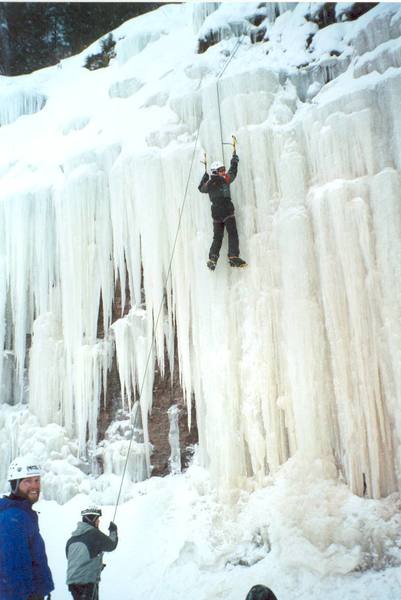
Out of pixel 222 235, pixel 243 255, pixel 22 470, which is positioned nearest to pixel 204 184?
pixel 222 235

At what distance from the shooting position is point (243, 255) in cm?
478

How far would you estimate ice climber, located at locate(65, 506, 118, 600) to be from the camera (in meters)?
3.28

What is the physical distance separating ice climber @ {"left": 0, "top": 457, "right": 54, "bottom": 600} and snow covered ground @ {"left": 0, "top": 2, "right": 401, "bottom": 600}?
81.1 inches

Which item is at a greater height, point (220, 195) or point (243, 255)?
point (220, 195)

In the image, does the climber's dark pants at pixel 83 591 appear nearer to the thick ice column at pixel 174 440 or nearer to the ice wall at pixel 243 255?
the ice wall at pixel 243 255

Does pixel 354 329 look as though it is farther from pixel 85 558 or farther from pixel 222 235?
pixel 85 558

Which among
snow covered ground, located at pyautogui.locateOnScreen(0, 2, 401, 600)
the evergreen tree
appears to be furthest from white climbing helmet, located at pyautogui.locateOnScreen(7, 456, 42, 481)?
the evergreen tree

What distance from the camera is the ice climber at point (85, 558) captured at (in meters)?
3.28

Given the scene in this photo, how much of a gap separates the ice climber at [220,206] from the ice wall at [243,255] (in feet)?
0.72

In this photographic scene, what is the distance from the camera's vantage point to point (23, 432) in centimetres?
556

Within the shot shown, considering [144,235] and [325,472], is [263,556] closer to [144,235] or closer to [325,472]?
[325,472]

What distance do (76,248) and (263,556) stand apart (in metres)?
3.36

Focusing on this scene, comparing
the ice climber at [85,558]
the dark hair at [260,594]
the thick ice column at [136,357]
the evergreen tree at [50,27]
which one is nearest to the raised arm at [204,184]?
the thick ice column at [136,357]

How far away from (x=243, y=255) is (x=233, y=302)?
408mm
